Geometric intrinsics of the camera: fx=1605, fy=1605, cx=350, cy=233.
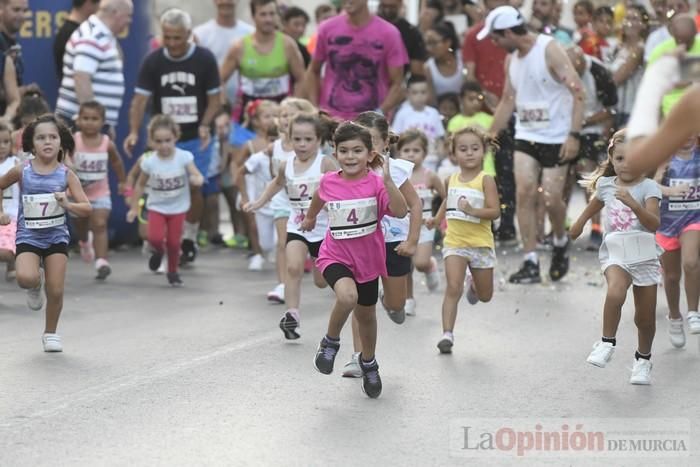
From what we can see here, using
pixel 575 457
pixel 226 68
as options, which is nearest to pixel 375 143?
pixel 575 457

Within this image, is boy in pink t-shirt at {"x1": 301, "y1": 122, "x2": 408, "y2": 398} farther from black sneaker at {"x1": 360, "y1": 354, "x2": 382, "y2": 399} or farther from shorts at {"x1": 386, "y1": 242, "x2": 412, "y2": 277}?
shorts at {"x1": 386, "y1": 242, "x2": 412, "y2": 277}

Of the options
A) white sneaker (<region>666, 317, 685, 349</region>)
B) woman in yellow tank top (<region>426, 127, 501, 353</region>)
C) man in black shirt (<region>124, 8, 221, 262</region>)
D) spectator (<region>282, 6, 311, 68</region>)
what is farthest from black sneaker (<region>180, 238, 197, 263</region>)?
white sneaker (<region>666, 317, 685, 349</region>)

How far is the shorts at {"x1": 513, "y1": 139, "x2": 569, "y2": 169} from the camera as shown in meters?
13.3

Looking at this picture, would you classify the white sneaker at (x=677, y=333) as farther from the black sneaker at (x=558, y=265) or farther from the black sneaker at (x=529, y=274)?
the black sneaker at (x=558, y=265)

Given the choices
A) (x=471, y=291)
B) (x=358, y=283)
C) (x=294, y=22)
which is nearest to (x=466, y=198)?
(x=471, y=291)

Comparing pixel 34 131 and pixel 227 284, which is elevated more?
pixel 34 131

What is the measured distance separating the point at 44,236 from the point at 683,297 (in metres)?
5.14

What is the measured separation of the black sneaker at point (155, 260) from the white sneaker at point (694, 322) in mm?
4954

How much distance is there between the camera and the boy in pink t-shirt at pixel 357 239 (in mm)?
8406

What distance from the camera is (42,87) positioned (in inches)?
589

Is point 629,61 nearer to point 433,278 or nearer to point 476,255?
point 433,278

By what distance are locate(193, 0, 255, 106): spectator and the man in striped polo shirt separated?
4.40 ft

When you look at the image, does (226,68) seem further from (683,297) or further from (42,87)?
(683,297)

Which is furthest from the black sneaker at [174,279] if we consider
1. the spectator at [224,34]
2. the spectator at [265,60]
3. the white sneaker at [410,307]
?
the spectator at [224,34]
